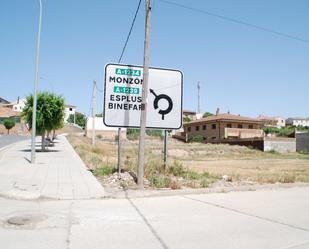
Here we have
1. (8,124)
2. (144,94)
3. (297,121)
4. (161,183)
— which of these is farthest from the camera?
(297,121)

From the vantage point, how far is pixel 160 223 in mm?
6562

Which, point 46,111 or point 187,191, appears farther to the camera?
point 46,111

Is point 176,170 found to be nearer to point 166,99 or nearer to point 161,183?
point 161,183

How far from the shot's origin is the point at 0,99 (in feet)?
482

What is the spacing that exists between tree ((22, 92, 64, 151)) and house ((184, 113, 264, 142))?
37.7 meters

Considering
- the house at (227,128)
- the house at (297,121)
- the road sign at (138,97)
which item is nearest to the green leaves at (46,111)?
the road sign at (138,97)

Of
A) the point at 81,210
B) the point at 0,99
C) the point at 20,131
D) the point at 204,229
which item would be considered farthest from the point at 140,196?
the point at 0,99

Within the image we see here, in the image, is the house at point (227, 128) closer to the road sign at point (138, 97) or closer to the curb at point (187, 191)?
the road sign at point (138, 97)

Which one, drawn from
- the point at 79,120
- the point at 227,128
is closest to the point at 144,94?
the point at 227,128

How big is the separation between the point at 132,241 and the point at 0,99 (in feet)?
506

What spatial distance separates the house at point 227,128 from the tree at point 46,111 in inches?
1484

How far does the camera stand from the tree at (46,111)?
28500 mm

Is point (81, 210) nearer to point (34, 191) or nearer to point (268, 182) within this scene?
point (34, 191)

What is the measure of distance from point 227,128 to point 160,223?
59.9 metres
